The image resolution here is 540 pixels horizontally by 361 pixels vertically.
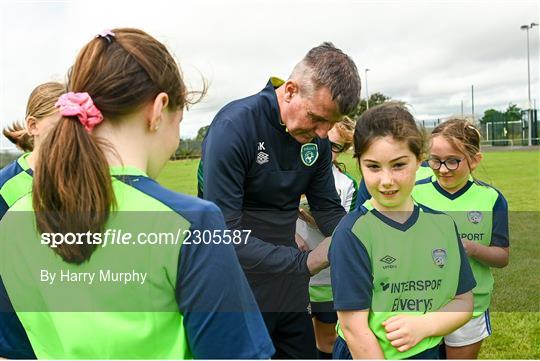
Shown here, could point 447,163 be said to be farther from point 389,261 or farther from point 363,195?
point 389,261

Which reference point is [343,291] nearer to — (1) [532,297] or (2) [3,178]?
(2) [3,178]

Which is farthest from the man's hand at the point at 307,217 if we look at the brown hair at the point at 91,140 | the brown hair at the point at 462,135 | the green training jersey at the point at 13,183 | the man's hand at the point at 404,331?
the brown hair at the point at 91,140

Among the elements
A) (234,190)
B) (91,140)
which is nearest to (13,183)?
(234,190)

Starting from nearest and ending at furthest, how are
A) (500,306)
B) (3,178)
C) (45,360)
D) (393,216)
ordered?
(45,360) < (393,216) < (3,178) < (500,306)

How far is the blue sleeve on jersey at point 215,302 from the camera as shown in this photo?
1.17 m

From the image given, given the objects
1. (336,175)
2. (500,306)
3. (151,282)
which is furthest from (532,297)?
(151,282)

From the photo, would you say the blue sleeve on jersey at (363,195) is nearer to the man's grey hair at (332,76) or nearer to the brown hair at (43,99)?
the man's grey hair at (332,76)

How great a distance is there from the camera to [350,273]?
1.96m

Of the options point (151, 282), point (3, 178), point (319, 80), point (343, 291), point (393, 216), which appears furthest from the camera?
point (3, 178)

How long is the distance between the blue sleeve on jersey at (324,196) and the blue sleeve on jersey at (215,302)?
5.56 feet

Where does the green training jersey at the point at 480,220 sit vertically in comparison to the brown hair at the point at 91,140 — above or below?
below

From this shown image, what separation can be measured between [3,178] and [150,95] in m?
1.94

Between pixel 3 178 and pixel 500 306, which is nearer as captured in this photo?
pixel 3 178

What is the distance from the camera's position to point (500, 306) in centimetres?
538
